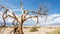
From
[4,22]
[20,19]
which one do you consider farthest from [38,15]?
[4,22]

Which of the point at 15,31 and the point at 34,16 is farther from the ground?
the point at 34,16

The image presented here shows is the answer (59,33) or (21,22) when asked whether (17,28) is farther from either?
(59,33)

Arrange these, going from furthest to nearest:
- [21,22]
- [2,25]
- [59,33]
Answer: [59,33], [2,25], [21,22]

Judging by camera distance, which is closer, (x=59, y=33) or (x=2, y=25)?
(x=2, y=25)

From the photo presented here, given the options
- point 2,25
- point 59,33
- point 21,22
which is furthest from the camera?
point 59,33

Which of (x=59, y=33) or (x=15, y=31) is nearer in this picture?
(x=15, y=31)

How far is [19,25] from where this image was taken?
2077 cm

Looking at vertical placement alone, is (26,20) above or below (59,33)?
above

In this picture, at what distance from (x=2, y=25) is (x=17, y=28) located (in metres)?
1.62

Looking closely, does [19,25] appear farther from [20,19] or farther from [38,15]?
[38,15]

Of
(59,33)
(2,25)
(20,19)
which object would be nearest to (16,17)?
(20,19)

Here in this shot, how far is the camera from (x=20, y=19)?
812 inches

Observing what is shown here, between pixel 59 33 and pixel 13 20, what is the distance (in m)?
12.1

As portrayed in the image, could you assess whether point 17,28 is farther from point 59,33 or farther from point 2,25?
point 59,33
